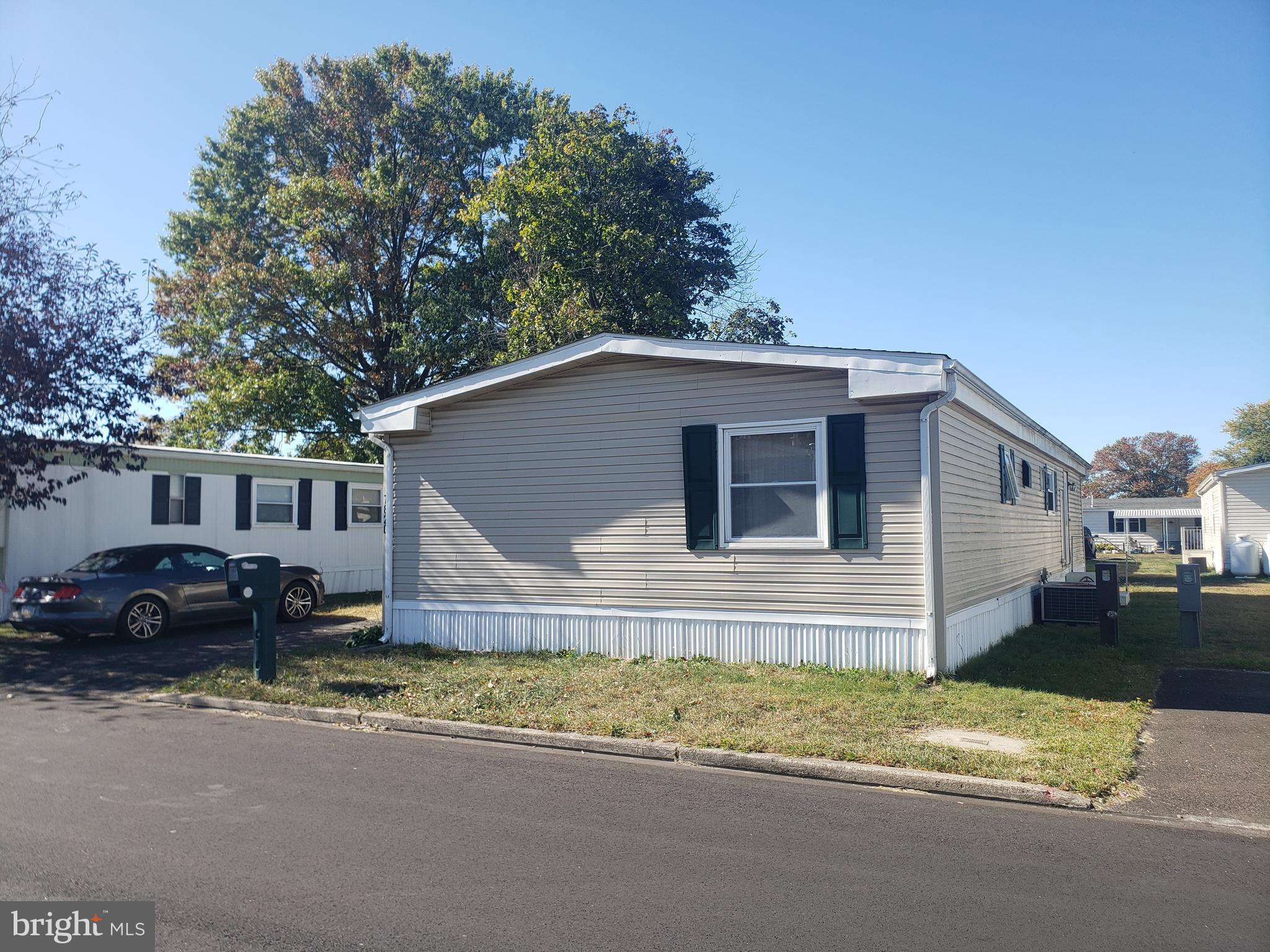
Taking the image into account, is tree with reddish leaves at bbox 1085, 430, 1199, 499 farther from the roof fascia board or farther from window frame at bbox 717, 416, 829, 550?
window frame at bbox 717, 416, 829, 550

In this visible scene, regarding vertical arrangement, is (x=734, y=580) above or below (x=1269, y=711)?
above

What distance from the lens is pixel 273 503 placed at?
1848 centimetres

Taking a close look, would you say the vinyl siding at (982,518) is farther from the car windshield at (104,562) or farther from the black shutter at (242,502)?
the black shutter at (242,502)

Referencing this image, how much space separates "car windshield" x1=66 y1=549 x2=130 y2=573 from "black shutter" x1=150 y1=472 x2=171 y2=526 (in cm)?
261

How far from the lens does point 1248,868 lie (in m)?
4.64

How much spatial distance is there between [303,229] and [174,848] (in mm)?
25332

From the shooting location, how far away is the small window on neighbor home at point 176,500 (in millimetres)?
16656

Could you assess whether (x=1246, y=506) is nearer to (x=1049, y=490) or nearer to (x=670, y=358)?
(x=1049, y=490)

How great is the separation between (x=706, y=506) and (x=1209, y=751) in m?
5.16

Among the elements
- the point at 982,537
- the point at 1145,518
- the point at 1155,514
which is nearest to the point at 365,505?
the point at 982,537

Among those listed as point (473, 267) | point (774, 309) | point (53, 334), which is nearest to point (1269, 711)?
point (53, 334)

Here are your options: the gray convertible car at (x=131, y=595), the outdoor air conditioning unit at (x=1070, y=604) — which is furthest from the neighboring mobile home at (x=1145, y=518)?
the gray convertible car at (x=131, y=595)

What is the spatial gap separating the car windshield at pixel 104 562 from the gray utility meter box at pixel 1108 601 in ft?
44.9

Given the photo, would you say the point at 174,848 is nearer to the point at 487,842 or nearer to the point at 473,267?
the point at 487,842
